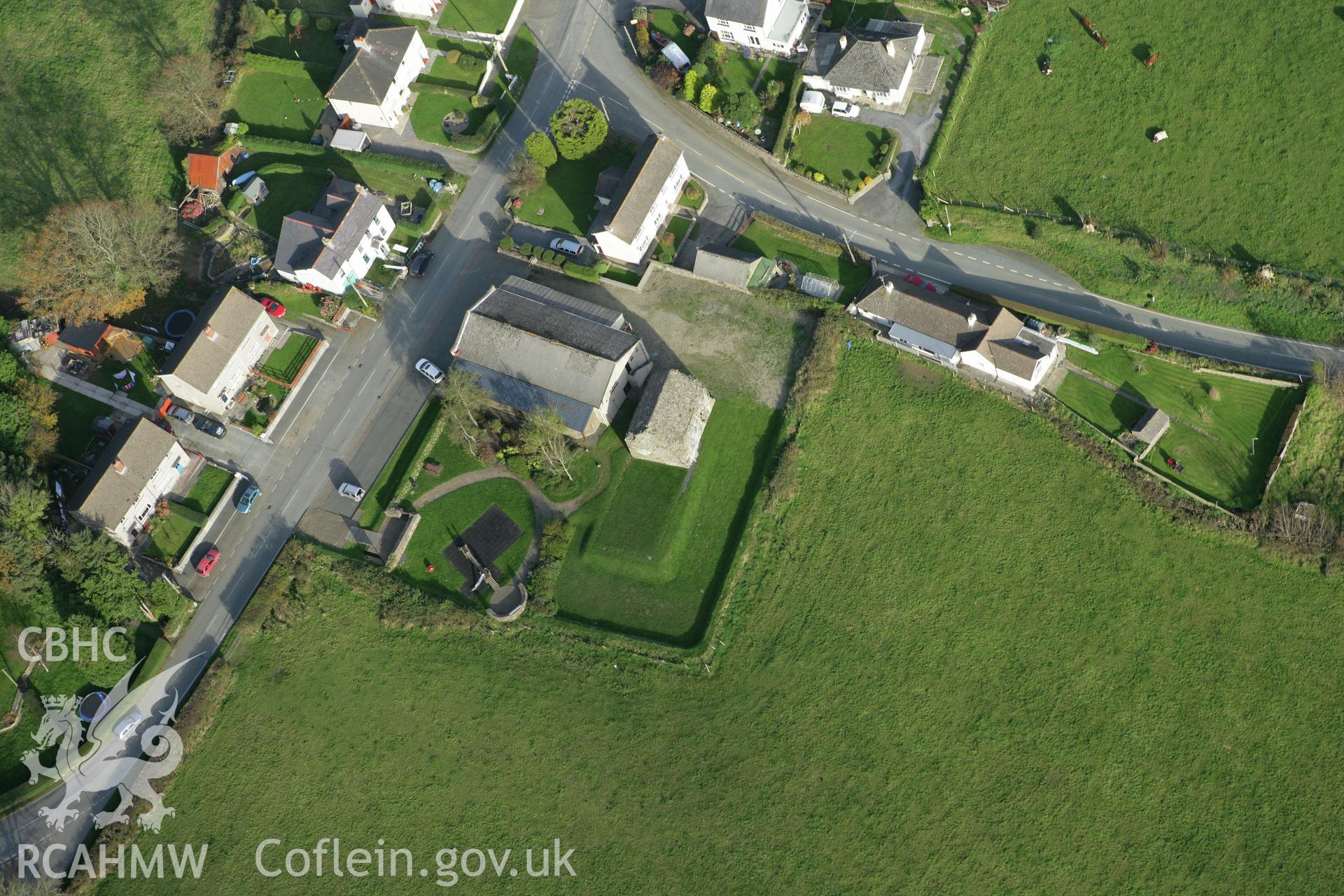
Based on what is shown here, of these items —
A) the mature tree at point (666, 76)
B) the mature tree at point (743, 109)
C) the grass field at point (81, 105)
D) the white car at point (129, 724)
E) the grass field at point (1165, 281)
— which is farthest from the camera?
the grass field at point (81, 105)

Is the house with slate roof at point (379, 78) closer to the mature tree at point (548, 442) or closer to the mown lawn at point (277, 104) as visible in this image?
the mown lawn at point (277, 104)

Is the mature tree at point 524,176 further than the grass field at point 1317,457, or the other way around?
the mature tree at point 524,176

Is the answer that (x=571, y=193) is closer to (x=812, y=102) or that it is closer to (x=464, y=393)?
(x=464, y=393)

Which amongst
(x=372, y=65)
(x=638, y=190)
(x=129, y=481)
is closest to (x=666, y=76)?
(x=638, y=190)

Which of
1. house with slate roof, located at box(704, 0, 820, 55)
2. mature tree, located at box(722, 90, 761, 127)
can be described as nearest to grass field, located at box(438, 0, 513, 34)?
house with slate roof, located at box(704, 0, 820, 55)

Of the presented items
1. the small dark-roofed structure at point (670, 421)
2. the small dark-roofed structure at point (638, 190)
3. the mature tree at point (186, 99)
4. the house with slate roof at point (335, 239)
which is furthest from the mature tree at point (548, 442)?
the mature tree at point (186, 99)

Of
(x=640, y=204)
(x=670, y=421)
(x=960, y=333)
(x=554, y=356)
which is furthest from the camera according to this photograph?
(x=640, y=204)
